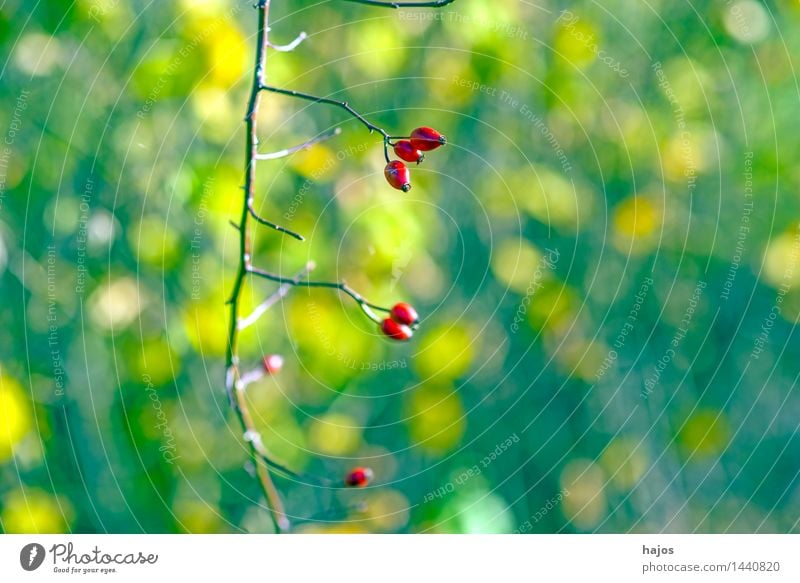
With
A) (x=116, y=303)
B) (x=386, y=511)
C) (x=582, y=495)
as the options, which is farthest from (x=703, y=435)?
(x=116, y=303)

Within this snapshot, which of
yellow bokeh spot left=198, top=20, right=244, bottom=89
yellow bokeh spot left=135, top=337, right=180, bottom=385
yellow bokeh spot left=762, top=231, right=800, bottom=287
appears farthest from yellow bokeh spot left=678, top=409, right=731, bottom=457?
yellow bokeh spot left=198, top=20, right=244, bottom=89

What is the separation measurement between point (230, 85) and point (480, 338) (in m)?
0.72

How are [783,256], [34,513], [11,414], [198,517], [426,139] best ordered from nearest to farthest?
[426,139] → [11,414] → [34,513] → [198,517] → [783,256]

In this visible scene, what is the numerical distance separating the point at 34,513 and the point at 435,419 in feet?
2.53

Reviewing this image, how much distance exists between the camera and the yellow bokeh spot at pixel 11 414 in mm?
1472

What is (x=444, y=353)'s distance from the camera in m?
1.82

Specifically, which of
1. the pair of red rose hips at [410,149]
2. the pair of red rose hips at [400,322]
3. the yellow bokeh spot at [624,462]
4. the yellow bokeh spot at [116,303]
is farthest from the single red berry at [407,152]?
the yellow bokeh spot at [624,462]

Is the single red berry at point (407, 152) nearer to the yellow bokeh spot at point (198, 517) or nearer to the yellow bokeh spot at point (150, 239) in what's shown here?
the yellow bokeh spot at point (150, 239)

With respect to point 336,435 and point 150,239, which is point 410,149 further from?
point 336,435

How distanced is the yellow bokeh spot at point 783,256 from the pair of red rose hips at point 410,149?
117cm

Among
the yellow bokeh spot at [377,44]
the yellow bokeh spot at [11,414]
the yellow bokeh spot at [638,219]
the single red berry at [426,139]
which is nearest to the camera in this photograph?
the single red berry at [426,139]

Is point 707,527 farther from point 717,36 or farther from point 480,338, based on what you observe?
point 717,36

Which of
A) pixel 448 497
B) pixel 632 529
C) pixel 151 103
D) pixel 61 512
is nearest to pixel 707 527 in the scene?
pixel 632 529

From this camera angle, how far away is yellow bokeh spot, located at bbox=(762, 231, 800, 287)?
1802 millimetres
